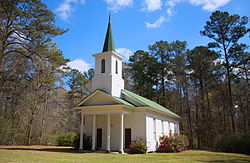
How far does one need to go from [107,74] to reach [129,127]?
5.58m

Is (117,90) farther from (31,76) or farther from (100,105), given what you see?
(31,76)

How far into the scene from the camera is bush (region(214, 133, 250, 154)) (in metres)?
18.8

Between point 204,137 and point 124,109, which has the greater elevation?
point 124,109

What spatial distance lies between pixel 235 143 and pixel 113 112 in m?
12.8

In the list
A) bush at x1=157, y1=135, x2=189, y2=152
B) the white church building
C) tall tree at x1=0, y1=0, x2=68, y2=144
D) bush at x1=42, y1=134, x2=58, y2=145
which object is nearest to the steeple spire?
the white church building

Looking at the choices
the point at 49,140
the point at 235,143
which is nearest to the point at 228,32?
the point at 235,143

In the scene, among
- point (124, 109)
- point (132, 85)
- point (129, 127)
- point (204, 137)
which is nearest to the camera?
point (124, 109)

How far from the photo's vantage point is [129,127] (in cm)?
1886

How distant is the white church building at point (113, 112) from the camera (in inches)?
693

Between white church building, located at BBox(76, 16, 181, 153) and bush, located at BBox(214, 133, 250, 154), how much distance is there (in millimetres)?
6522

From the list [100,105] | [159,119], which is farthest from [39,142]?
[159,119]

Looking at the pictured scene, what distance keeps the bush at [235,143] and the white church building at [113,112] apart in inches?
257

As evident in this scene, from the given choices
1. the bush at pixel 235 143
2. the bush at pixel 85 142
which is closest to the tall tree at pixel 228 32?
the bush at pixel 235 143

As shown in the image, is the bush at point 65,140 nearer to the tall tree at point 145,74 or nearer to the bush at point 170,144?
the bush at point 170,144
